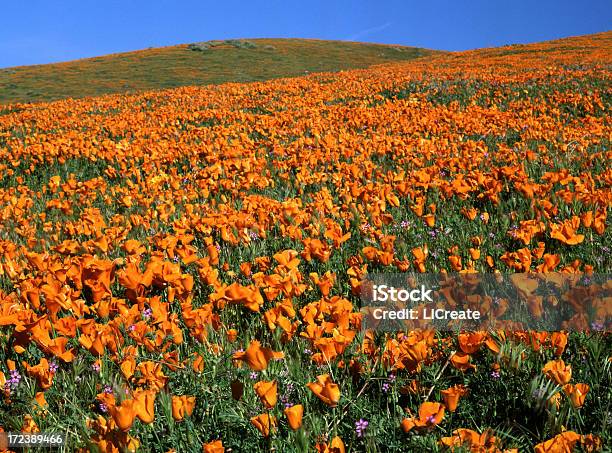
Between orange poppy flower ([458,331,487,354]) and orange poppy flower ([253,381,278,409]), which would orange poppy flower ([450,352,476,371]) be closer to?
orange poppy flower ([458,331,487,354])

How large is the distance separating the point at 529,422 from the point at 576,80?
15289mm

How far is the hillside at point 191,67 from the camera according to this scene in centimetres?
3634

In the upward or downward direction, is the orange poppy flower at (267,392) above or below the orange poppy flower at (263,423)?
above

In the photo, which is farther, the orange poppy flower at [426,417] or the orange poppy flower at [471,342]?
the orange poppy flower at [471,342]

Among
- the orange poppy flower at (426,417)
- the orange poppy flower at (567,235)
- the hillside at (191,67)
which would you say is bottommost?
the orange poppy flower at (426,417)

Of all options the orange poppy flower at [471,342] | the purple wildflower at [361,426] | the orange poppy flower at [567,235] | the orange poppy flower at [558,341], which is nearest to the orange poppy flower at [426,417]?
the purple wildflower at [361,426]

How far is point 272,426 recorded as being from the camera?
1.77m

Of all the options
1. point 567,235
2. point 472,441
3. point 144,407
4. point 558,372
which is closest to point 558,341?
point 558,372

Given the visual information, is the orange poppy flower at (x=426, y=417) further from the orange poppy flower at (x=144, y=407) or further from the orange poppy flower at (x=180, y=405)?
the orange poppy flower at (x=144, y=407)

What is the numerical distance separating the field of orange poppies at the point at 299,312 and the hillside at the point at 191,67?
31610 mm

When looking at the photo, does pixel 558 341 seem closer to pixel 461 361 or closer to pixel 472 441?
pixel 461 361

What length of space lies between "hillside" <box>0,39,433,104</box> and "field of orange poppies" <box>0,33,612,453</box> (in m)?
31.6

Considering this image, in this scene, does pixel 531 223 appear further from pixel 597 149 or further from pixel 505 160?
pixel 597 149

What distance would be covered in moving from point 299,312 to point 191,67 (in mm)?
45375
